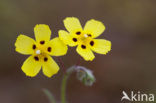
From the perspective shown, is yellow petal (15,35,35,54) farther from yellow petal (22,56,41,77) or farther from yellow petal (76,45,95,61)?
yellow petal (76,45,95,61)

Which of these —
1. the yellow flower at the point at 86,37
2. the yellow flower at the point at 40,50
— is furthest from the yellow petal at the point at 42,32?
the yellow flower at the point at 86,37

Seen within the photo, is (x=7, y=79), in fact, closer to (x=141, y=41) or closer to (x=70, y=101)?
(x=70, y=101)

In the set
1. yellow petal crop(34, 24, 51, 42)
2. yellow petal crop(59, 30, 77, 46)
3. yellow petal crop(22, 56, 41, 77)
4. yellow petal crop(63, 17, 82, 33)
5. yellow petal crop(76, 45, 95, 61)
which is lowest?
yellow petal crop(22, 56, 41, 77)

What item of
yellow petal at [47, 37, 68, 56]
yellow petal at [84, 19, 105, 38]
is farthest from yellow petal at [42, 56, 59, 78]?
yellow petal at [84, 19, 105, 38]

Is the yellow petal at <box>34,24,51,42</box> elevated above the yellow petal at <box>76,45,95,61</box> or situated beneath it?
elevated above

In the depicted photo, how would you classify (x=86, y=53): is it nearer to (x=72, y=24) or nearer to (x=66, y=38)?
(x=66, y=38)

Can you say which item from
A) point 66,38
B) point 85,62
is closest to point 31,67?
point 66,38

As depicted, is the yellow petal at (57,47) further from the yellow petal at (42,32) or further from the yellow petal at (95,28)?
the yellow petal at (95,28)
